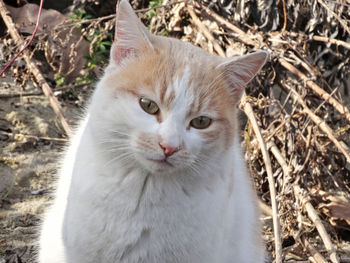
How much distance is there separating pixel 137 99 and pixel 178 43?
0.38m

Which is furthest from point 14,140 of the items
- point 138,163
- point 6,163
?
point 138,163

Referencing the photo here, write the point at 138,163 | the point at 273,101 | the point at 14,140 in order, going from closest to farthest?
the point at 138,163, the point at 273,101, the point at 14,140

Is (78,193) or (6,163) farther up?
(78,193)

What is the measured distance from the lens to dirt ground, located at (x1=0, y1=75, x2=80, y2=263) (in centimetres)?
254

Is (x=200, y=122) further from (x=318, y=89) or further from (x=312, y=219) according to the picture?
(x=318, y=89)

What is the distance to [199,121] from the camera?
1.79m

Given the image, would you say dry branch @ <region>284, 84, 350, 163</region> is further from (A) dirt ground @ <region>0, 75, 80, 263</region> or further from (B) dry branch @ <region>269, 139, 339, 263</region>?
(A) dirt ground @ <region>0, 75, 80, 263</region>

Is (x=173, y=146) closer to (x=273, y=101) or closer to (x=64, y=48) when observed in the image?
(x=273, y=101)

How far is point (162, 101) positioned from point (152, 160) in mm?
217

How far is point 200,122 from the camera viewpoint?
179 cm

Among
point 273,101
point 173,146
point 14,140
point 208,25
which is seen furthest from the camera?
point 208,25

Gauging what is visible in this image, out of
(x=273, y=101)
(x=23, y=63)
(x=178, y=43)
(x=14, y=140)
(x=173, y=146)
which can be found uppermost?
(x=178, y=43)

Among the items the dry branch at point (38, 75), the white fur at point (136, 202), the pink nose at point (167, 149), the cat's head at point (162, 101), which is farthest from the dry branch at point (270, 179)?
the dry branch at point (38, 75)

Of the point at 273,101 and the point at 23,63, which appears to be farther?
the point at 23,63
